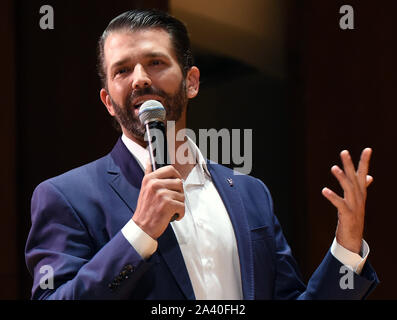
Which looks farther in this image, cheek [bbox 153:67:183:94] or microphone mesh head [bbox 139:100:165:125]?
cheek [bbox 153:67:183:94]

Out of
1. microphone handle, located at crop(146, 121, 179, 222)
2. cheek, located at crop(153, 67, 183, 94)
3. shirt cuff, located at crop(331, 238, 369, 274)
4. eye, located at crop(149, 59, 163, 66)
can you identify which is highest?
eye, located at crop(149, 59, 163, 66)

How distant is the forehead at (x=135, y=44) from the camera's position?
1.56 meters

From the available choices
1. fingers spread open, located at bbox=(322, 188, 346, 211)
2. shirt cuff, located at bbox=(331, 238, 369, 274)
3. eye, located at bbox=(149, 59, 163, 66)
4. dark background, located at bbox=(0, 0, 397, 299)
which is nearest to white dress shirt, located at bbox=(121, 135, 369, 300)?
shirt cuff, located at bbox=(331, 238, 369, 274)

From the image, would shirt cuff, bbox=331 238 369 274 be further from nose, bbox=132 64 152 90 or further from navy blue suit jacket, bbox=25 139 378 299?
nose, bbox=132 64 152 90

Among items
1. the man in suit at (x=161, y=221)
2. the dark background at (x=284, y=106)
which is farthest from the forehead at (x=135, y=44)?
the dark background at (x=284, y=106)

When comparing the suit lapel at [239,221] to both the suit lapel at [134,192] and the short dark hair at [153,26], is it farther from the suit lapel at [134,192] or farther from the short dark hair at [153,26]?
the short dark hair at [153,26]

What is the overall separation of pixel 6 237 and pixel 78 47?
0.86 m

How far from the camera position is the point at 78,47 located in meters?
2.51

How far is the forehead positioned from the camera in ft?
5.11

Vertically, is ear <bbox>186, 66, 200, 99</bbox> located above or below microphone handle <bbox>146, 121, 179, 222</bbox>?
above

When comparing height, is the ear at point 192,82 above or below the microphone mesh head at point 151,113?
above

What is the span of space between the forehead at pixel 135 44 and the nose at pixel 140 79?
5cm

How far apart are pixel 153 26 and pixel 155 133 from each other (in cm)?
48
